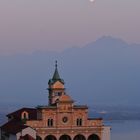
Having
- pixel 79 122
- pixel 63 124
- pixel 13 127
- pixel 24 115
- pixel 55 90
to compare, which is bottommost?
pixel 13 127

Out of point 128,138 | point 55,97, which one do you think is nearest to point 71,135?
point 55,97

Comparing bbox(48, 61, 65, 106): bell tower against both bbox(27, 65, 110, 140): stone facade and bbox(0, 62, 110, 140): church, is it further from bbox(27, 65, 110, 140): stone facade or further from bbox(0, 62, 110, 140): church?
bbox(27, 65, 110, 140): stone facade

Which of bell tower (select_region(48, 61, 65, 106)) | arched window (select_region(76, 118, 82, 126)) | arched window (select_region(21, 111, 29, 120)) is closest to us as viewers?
arched window (select_region(76, 118, 82, 126))

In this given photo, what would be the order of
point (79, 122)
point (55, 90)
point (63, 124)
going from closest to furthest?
1. point (63, 124)
2. point (79, 122)
3. point (55, 90)

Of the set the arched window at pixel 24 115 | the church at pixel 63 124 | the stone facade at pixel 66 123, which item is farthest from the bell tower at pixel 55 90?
the arched window at pixel 24 115

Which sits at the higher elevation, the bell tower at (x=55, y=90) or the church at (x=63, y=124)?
the bell tower at (x=55, y=90)

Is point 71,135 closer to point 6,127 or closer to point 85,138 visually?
point 85,138

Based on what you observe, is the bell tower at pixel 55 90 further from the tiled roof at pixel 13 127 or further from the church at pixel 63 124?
the tiled roof at pixel 13 127

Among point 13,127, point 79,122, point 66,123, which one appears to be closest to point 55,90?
point 66,123

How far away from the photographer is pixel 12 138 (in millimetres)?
58188

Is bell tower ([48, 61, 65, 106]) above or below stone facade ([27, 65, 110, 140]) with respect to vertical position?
above

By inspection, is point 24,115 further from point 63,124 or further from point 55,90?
point 63,124

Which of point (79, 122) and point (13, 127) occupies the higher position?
point (79, 122)

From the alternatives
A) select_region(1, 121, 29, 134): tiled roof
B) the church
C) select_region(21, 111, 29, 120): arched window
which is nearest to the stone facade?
the church
